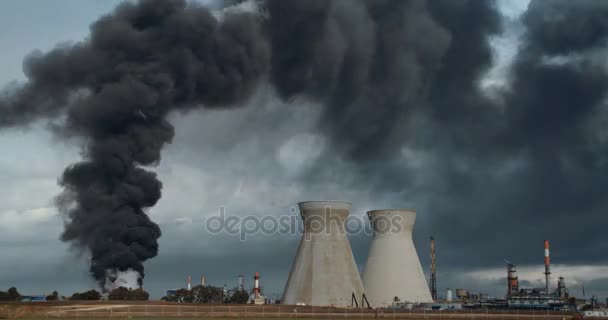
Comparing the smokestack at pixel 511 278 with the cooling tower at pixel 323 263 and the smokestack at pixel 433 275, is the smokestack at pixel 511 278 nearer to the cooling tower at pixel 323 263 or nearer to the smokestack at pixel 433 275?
the smokestack at pixel 433 275

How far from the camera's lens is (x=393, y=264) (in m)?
74.1

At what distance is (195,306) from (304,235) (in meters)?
15.9

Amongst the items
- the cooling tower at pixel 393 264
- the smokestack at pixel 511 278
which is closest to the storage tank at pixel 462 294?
the smokestack at pixel 511 278

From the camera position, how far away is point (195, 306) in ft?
185

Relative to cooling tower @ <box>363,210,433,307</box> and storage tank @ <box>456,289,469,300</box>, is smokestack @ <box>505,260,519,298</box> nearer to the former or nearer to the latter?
storage tank @ <box>456,289,469,300</box>

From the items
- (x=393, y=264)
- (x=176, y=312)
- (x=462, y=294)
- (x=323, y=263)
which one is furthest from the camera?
(x=462, y=294)

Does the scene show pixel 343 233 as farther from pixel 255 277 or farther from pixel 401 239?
pixel 255 277

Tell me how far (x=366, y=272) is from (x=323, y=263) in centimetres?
972

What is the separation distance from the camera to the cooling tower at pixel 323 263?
67.3 meters

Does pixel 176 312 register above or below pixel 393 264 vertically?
below

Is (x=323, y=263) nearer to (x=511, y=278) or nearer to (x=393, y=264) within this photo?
(x=393, y=264)

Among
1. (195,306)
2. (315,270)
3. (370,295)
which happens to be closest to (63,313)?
(195,306)

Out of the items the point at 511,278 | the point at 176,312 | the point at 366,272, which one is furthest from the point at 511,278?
the point at 176,312

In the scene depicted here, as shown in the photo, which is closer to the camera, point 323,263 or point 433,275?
point 323,263
